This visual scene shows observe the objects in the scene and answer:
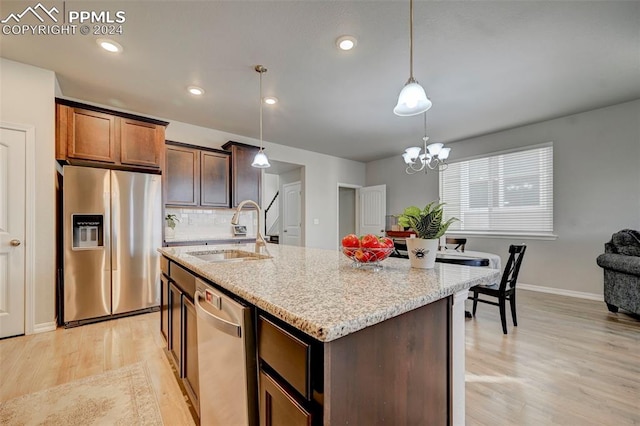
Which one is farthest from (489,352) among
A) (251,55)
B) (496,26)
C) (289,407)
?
(251,55)

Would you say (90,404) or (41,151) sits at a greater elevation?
(41,151)

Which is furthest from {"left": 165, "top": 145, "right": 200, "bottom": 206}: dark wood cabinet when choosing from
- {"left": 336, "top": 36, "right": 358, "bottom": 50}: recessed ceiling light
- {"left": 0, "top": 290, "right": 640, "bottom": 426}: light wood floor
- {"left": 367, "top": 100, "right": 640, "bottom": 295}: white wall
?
{"left": 367, "top": 100, "right": 640, "bottom": 295}: white wall

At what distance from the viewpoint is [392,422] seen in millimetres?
838

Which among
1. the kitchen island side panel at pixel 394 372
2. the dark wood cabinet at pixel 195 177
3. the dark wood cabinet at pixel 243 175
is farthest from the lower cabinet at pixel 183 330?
the dark wood cabinet at pixel 243 175

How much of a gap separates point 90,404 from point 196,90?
3009mm

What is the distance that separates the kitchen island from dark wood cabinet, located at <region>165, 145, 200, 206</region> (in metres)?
3.01

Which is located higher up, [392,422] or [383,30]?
[383,30]

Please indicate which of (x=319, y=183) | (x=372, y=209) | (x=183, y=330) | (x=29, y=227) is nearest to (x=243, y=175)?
(x=319, y=183)

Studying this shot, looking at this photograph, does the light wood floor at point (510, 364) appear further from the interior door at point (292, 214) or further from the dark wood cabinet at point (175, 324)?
the interior door at point (292, 214)

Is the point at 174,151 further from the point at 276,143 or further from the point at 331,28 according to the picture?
the point at 331,28

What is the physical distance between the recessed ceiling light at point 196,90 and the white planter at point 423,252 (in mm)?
3035

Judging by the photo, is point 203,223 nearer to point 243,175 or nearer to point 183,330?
point 243,175

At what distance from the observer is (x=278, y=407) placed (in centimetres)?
81

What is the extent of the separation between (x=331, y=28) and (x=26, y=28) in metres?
2.46
